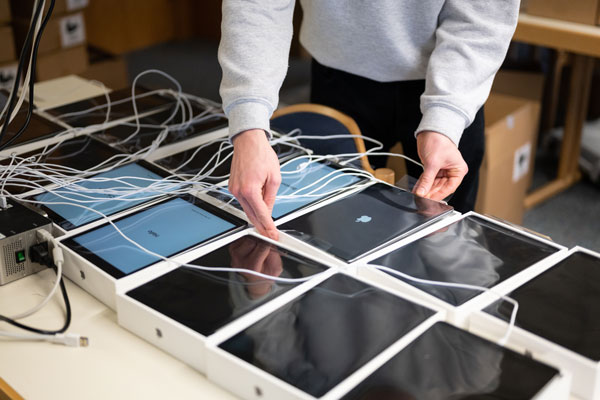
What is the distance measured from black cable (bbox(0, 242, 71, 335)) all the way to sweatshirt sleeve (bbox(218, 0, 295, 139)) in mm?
345

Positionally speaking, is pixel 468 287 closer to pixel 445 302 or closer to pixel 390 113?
pixel 445 302

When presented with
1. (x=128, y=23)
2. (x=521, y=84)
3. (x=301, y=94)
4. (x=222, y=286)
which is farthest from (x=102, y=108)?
(x=128, y=23)

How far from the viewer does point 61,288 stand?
1010mm

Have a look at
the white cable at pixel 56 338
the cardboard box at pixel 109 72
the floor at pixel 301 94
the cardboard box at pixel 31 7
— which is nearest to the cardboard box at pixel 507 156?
the floor at pixel 301 94

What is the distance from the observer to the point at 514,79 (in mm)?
2703

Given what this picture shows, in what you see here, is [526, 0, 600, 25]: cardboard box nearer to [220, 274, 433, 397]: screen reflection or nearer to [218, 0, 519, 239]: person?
[218, 0, 519, 239]: person

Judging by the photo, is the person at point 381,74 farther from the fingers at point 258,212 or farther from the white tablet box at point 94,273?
the white tablet box at point 94,273

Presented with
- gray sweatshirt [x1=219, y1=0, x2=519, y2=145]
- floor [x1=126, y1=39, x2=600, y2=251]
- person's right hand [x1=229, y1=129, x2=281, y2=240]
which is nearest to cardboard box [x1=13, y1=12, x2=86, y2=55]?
floor [x1=126, y1=39, x2=600, y2=251]

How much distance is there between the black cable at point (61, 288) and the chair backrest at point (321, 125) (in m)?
0.58

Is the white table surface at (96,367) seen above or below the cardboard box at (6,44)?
above

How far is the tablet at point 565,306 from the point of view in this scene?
2.73 feet

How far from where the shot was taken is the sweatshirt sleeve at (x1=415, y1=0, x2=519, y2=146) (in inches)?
50.1

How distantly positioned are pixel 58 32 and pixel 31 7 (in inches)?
5.4

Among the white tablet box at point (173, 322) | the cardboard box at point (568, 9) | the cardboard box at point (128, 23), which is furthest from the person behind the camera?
the cardboard box at point (128, 23)
